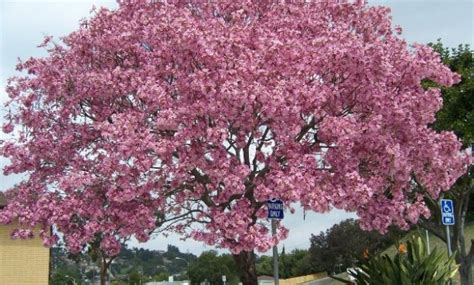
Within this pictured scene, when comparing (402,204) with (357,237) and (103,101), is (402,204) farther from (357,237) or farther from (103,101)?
(357,237)

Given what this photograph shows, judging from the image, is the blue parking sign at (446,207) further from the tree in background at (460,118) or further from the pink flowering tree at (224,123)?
the tree in background at (460,118)

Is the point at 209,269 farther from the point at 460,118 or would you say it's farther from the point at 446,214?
the point at 446,214

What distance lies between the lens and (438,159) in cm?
1148

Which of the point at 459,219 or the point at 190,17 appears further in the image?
the point at 459,219

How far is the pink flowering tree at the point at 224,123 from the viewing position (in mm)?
10234

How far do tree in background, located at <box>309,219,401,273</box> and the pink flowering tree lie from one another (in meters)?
43.0

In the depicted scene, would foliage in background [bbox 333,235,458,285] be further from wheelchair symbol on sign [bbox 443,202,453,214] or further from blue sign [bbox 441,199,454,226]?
wheelchair symbol on sign [bbox 443,202,453,214]

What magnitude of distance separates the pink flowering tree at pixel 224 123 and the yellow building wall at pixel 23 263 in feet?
43.0

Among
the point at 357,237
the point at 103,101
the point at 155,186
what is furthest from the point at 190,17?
the point at 357,237

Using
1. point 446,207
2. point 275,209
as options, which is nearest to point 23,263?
point 275,209

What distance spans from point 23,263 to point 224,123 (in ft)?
57.2

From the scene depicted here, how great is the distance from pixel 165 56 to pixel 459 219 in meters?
12.5

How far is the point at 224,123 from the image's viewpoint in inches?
401

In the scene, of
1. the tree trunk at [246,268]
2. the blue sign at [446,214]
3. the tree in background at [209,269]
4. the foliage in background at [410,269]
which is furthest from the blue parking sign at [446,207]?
the tree in background at [209,269]
